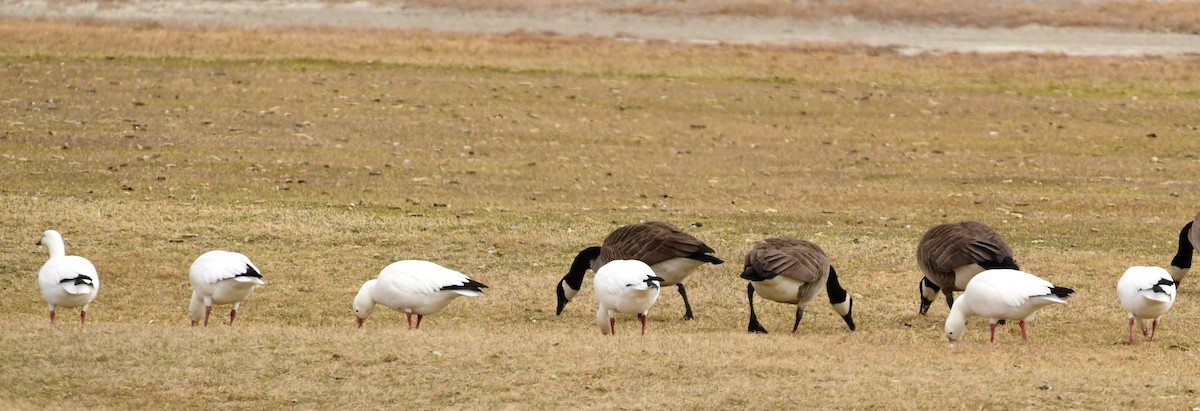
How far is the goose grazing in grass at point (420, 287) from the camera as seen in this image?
43.1 feet

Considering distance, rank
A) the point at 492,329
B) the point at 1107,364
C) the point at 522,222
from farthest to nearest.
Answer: the point at 522,222 → the point at 492,329 → the point at 1107,364

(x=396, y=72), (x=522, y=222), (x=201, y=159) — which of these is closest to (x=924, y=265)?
(x=522, y=222)

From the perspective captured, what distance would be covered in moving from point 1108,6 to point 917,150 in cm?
2253

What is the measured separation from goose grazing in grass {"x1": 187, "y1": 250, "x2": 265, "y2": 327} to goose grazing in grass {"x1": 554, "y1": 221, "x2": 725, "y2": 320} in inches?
124

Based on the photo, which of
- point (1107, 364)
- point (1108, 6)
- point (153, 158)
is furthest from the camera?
point (1108, 6)

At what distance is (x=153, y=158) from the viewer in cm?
2494

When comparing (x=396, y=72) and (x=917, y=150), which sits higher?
(x=396, y=72)

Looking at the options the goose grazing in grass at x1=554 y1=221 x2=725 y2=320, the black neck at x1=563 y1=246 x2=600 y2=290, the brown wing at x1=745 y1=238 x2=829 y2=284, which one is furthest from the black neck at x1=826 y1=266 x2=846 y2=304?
the black neck at x1=563 y1=246 x2=600 y2=290

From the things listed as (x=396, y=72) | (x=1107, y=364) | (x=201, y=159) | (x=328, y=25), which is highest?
(x=328, y=25)

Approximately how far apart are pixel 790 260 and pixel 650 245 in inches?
59.8

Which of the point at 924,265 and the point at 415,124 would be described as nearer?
the point at 924,265

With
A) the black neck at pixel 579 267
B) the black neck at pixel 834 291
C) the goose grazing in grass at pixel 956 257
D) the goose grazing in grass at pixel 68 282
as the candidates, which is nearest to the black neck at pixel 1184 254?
the goose grazing in grass at pixel 956 257

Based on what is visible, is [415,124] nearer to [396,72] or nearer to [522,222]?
[396,72]

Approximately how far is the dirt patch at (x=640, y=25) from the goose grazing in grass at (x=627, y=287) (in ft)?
93.1
